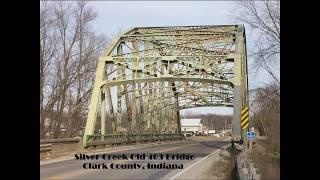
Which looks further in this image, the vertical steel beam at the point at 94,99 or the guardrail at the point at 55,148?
the vertical steel beam at the point at 94,99

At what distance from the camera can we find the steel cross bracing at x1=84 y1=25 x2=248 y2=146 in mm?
20375

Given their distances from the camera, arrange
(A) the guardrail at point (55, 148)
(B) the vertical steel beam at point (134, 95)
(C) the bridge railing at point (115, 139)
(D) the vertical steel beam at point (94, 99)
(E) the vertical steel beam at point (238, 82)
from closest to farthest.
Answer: (A) the guardrail at point (55, 148) → (E) the vertical steel beam at point (238, 82) → (B) the vertical steel beam at point (134, 95) → (D) the vertical steel beam at point (94, 99) → (C) the bridge railing at point (115, 139)

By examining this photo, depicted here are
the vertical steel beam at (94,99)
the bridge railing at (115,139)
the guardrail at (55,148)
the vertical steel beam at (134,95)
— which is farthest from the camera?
the bridge railing at (115,139)

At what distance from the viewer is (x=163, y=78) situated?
22.7 metres

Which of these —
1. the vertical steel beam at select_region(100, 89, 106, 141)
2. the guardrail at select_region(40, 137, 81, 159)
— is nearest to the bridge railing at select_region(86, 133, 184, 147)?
the vertical steel beam at select_region(100, 89, 106, 141)

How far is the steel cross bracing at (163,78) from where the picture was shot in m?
20.4

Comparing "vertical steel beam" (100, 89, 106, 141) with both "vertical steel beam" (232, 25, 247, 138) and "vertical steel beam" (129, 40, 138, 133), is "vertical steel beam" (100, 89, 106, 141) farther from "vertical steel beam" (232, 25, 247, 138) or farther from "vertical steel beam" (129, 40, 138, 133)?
"vertical steel beam" (232, 25, 247, 138)

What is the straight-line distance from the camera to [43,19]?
1564 cm

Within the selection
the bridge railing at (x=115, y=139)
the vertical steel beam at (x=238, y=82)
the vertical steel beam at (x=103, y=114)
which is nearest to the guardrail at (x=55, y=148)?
the bridge railing at (x=115, y=139)

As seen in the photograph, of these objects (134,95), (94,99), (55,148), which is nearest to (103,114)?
(94,99)

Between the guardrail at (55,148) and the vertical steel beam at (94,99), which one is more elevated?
the vertical steel beam at (94,99)

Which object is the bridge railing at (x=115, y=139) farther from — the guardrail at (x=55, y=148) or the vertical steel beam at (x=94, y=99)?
the guardrail at (x=55, y=148)
